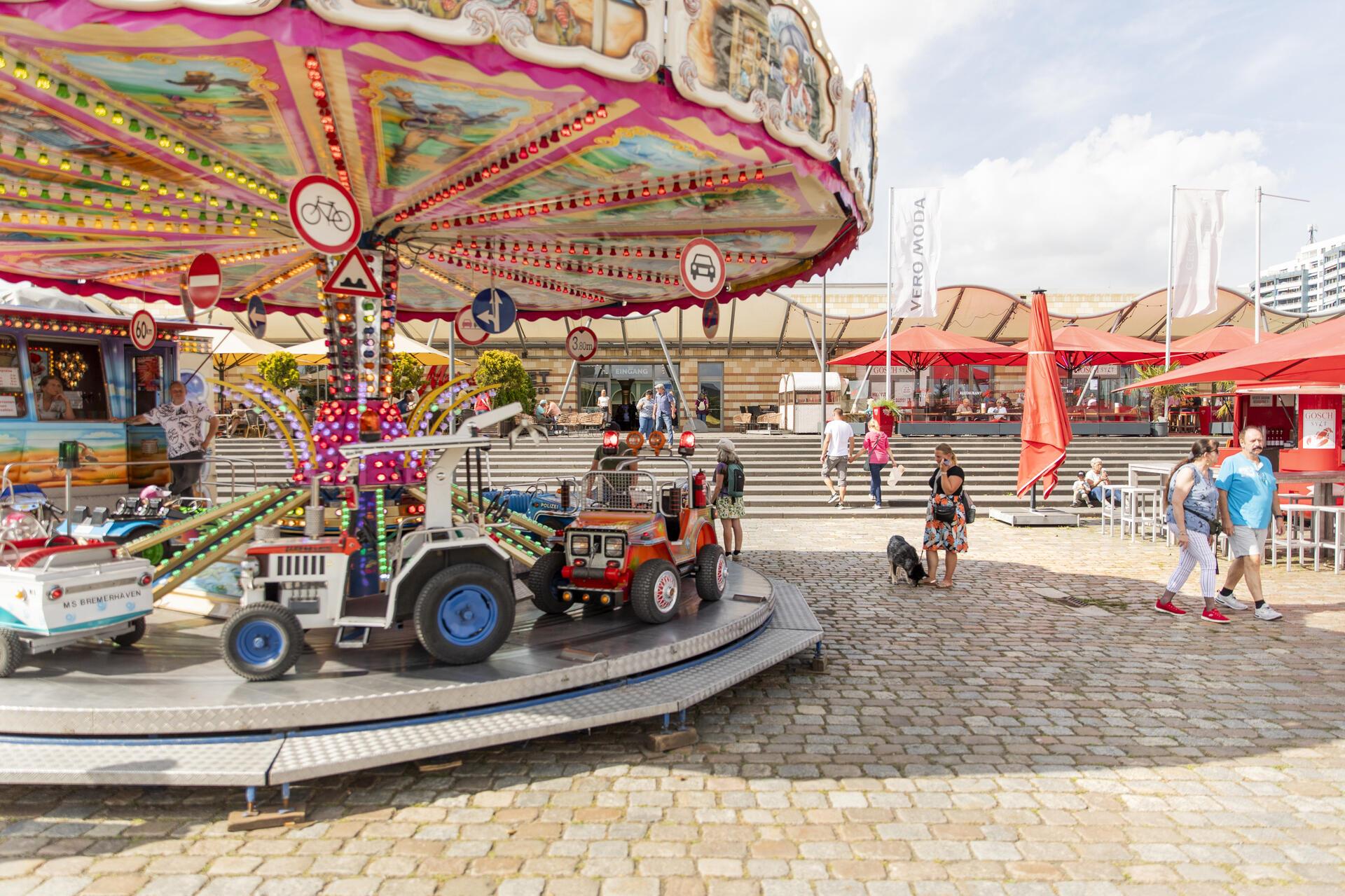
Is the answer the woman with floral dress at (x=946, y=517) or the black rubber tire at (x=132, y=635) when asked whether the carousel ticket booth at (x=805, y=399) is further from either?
the black rubber tire at (x=132, y=635)

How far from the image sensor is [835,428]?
57.2ft

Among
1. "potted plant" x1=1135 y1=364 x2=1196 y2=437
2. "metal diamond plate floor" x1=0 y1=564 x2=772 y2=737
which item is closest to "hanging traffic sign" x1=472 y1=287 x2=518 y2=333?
"metal diamond plate floor" x1=0 y1=564 x2=772 y2=737

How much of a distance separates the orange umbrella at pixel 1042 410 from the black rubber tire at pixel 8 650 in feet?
40.6

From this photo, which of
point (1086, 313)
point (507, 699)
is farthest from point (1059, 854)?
point (1086, 313)

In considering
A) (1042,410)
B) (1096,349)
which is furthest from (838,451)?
(1096,349)

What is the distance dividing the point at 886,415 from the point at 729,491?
1146 cm

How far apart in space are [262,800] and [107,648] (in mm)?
2355

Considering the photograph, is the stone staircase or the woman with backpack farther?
the stone staircase

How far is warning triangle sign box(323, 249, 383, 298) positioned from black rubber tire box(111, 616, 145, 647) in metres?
2.97

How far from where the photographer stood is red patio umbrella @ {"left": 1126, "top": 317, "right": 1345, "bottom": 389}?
32.4 ft

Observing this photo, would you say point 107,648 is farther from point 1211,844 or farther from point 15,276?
point 15,276

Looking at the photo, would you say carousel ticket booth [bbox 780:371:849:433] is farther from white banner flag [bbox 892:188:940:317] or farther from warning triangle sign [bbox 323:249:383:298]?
warning triangle sign [bbox 323:249:383:298]

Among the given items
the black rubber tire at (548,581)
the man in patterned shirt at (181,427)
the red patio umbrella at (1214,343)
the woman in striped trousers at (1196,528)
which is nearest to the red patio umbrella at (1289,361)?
the woman in striped trousers at (1196,528)

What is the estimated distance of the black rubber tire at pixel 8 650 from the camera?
4848 millimetres
